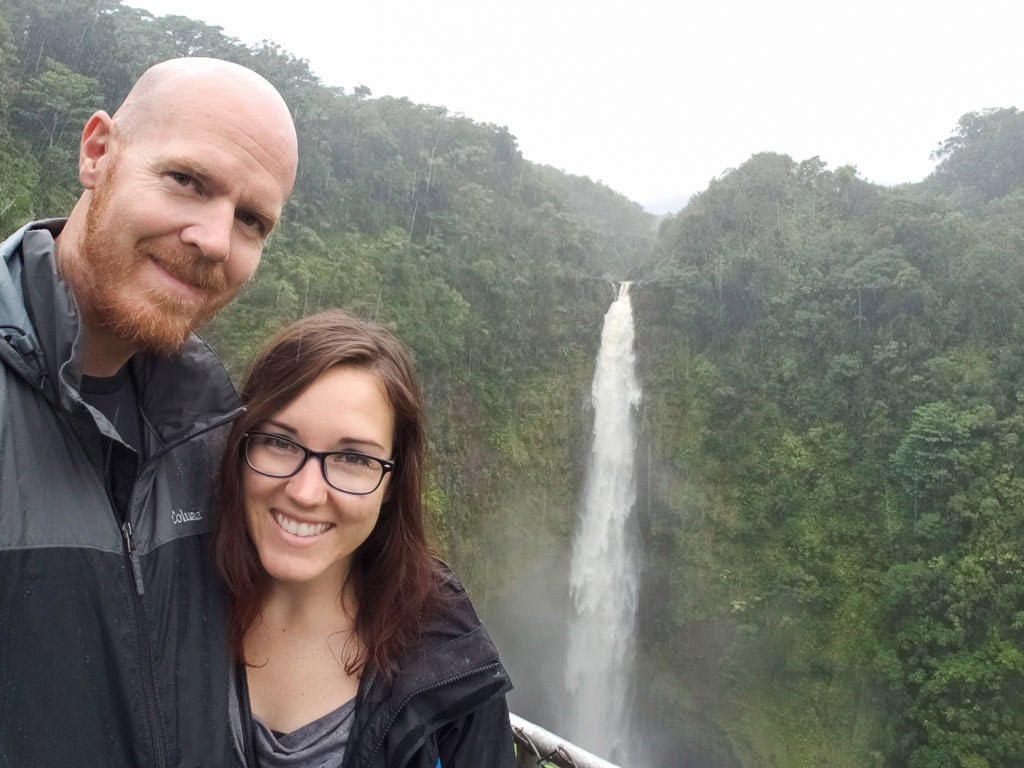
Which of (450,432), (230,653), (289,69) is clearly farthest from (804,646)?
(289,69)

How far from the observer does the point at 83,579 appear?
995 mm

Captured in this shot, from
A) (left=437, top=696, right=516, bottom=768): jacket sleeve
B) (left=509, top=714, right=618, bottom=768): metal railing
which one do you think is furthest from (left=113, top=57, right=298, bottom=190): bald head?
(left=509, top=714, right=618, bottom=768): metal railing

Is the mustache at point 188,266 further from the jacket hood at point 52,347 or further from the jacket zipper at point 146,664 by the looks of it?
the jacket zipper at point 146,664

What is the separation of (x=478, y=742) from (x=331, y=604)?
1.44ft

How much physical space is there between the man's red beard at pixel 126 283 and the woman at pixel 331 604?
243mm

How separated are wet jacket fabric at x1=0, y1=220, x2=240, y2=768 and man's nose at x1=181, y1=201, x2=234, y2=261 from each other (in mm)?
225

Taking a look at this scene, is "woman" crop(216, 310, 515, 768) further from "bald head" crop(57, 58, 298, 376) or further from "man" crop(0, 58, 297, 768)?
"bald head" crop(57, 58, 298, 376)

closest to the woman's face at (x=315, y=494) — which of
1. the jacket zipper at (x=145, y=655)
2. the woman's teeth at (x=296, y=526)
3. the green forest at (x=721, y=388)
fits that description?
the woman's teeth at (x=296, y=526)

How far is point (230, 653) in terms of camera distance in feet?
4.20

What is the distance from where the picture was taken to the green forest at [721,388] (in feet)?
39.3

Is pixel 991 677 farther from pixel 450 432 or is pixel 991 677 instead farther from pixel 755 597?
pixel 450 432

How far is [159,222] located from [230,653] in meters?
0.84

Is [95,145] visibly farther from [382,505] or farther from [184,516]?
[382,505]

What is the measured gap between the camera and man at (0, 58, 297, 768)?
37.9 inches
